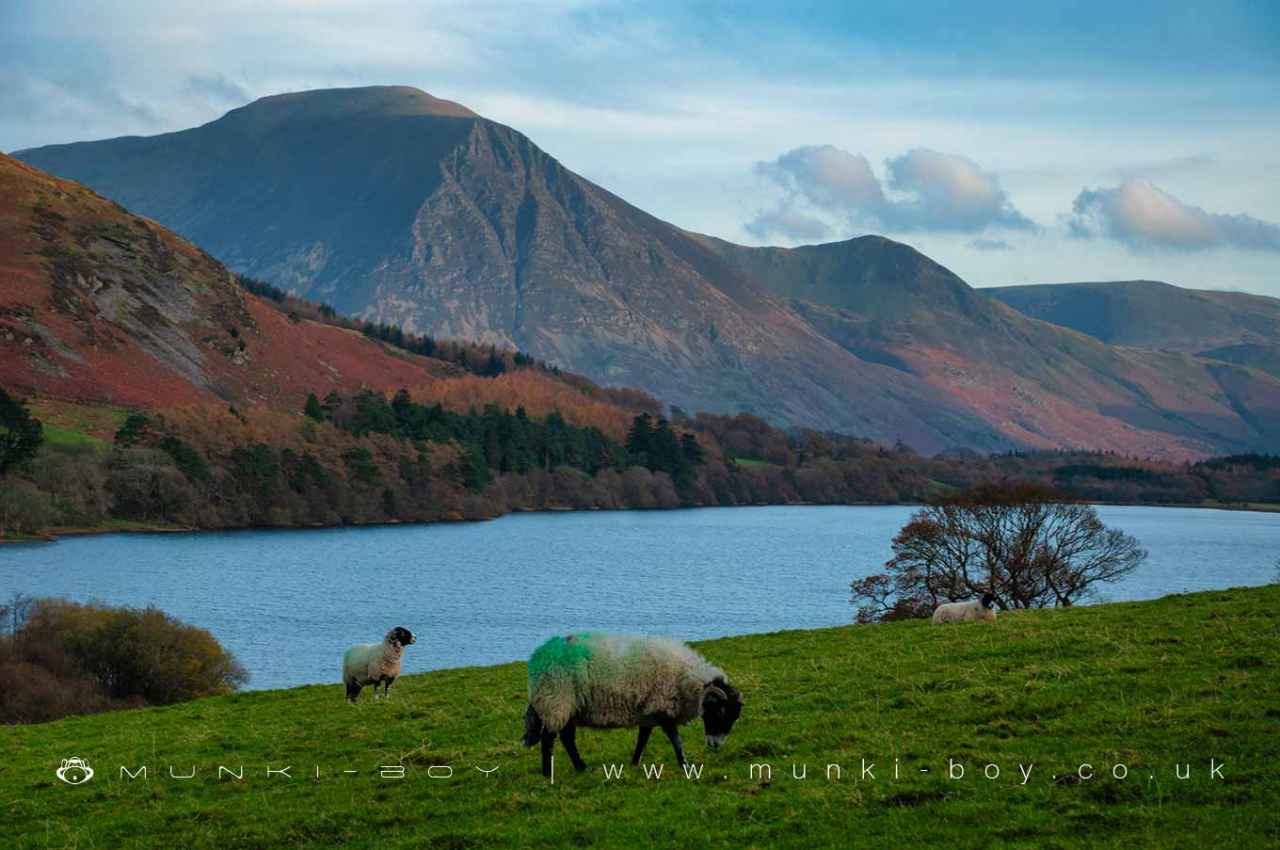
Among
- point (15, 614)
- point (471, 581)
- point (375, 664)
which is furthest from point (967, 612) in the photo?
point (471, 581)

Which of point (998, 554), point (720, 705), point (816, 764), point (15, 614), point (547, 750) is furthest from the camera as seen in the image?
point (15, 614)

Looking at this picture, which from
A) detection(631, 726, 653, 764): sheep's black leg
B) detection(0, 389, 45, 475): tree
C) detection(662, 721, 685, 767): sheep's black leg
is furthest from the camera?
detection(0, 389, 45, 475): tree

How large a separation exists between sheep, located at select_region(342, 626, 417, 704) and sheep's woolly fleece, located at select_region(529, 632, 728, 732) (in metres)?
10.9

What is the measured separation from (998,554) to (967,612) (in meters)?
28.1

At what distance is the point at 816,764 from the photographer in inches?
625

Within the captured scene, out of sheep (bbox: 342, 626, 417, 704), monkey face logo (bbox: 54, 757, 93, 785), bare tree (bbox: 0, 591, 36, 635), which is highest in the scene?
sheep (bbox: 342, 626, 417, 704)

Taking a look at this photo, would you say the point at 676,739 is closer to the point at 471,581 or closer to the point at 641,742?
the point at 641,742

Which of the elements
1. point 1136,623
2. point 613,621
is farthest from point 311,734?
point 613,621

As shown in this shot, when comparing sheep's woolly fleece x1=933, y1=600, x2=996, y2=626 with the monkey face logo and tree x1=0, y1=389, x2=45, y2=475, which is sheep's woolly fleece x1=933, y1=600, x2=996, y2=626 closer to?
the monkey face logo

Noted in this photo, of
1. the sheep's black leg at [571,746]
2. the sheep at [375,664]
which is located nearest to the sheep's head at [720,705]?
the sheep's black leg at [571,746]

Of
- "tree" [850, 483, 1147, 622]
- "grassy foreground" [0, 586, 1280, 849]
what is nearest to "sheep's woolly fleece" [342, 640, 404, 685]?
"grassy foreground" [0, 586, 1280, 849]

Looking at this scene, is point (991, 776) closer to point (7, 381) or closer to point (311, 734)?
point (311, 734)

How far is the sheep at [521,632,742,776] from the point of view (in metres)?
16.0

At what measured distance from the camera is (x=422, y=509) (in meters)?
183
